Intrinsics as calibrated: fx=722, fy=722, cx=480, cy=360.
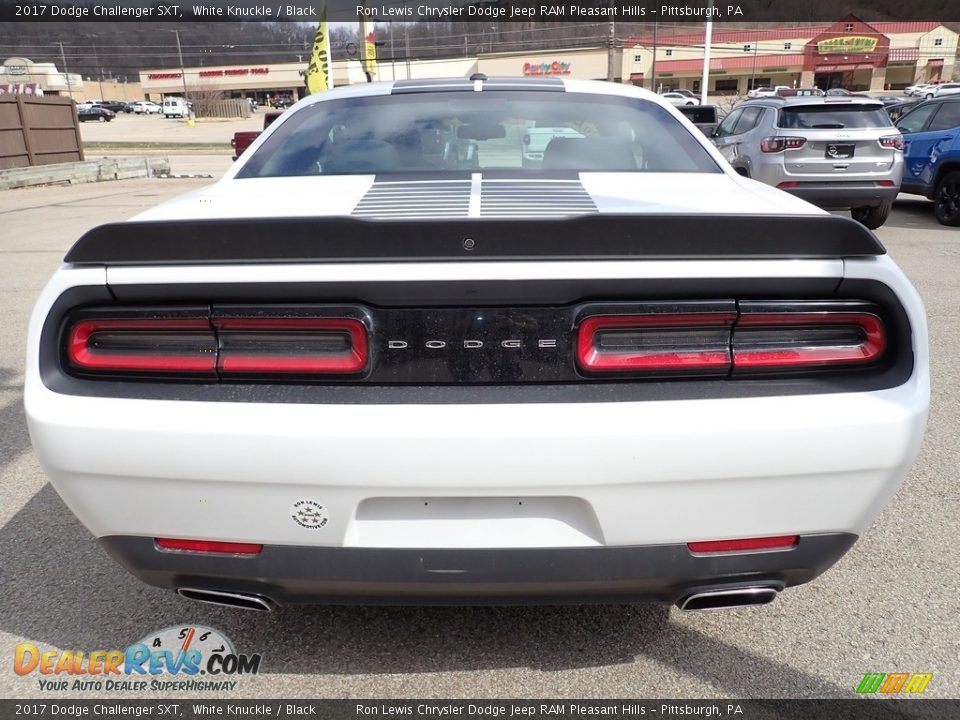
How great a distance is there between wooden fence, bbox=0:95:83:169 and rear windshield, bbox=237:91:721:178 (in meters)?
17.7

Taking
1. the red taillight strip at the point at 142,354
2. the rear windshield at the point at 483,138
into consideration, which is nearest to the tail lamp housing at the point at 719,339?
the red taillight strip at the point at 142,354

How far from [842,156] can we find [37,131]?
718 inches

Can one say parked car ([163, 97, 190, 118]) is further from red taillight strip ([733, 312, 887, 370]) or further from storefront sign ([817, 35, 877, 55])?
red taillight strip ([733, 312, 887, 370])

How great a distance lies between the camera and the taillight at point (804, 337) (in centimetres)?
158

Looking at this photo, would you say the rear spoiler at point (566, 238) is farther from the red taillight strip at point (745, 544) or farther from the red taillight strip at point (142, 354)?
the red taillight strip at point (745, 544)

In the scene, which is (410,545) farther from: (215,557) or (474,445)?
(215,557)

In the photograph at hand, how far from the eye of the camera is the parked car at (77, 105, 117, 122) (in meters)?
67.4

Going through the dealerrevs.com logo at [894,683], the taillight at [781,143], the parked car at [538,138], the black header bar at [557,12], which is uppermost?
the black header bar at [557,12]

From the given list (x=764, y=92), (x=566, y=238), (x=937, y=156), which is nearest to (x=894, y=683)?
(x=566, y=238)

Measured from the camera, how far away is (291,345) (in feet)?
5.29

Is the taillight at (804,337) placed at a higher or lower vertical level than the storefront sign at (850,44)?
lower

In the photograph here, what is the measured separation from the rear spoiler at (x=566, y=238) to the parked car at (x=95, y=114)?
77.8m

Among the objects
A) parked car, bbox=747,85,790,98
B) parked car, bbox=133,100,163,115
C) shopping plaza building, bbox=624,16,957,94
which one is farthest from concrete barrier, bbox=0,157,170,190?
parked car, bbox=133,100,163,115

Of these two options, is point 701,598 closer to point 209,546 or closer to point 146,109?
point 209,546
